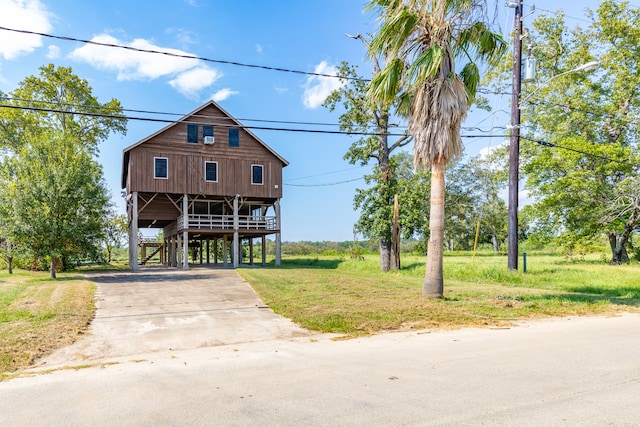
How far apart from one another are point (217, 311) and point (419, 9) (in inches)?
360

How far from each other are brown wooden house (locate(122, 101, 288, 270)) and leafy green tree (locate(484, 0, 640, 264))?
15843mm

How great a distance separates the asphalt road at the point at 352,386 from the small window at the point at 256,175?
2118cm

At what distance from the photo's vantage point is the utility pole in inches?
664

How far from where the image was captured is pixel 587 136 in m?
27.4

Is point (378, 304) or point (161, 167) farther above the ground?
point (161, 167)

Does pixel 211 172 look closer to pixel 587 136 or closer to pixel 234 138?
pixel 234 138

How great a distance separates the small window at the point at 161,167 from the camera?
2541cm

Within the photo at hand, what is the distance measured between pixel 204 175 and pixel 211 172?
0.48m

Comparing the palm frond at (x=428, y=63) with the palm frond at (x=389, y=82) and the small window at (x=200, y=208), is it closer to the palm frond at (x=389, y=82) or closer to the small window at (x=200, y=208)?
the palm frond at (x=389, y=82)

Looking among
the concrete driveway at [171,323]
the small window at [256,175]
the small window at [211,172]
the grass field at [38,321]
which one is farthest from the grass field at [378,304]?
the small window at [256,175]

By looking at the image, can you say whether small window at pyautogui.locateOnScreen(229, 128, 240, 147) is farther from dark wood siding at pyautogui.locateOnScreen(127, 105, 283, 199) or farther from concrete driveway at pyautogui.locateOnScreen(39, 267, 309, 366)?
concrete driveway at pyautogui.locateOnScreen(39, 267, 309, 366)

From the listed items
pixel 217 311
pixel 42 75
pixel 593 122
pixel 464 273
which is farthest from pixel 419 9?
pixel 42 75

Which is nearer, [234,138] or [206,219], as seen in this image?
[234,138]

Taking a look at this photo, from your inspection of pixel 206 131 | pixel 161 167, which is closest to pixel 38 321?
pixel 161 167
